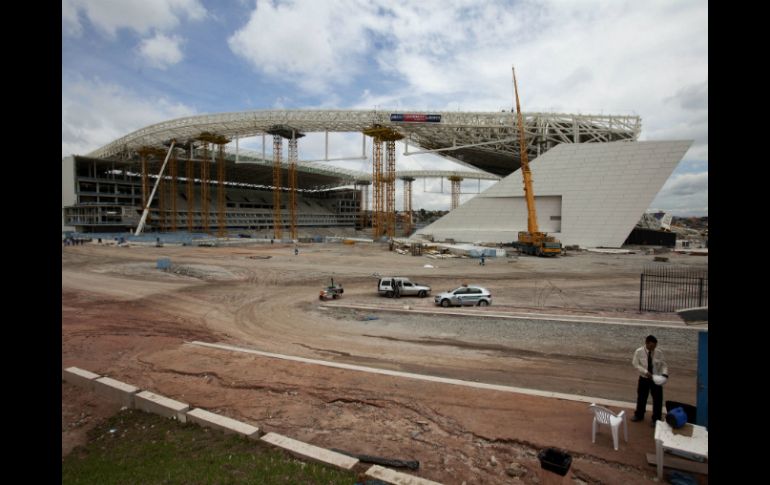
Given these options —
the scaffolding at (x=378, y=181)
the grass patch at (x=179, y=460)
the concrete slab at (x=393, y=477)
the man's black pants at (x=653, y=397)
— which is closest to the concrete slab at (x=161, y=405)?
the grass patch at (x=179, y=460)

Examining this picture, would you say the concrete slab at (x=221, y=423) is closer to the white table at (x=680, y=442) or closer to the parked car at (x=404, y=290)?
the white table at (x=680, y=442)

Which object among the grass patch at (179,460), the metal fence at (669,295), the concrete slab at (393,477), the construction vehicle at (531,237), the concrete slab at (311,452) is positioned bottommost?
the grass patch at (179,460)

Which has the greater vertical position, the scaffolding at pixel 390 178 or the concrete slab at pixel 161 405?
the scaffolding at pixel 390 178

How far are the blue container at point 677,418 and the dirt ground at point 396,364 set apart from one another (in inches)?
30.3

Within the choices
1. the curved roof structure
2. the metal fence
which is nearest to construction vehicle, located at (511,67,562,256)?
the curved roof structure

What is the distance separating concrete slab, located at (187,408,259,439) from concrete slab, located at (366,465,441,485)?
2.36m

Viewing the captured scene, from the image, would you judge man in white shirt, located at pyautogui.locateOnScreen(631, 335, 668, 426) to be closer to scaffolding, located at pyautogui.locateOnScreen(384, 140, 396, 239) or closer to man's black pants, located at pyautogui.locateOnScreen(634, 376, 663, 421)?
man's black pants, located at pyautogui.locateOnScreen(634, 376, 663, 421)

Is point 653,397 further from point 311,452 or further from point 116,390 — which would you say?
point 116,390

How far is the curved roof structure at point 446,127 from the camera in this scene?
5441 centimetres

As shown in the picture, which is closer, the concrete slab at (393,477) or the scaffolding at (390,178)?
the concrete slab at (393,477)

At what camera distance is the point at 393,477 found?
5.15m

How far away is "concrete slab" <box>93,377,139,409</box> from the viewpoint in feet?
26.3
